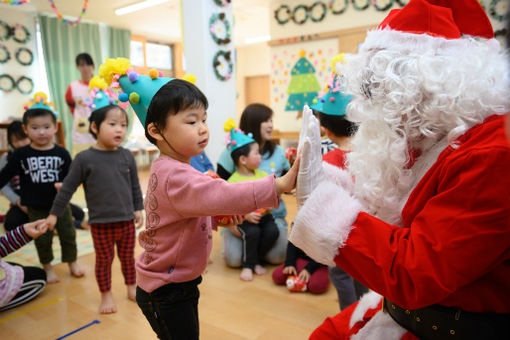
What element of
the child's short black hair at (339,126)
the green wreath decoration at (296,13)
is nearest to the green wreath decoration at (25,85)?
the green wreath decoration at (296,13)

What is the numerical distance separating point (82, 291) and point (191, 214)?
1792mm

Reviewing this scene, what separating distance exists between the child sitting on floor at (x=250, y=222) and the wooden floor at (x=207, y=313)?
13 centimetres

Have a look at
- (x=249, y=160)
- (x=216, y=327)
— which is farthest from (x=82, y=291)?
(x=249, y=160)

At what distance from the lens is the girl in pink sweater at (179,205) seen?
98 centimetres

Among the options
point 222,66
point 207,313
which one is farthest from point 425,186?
point 222,66

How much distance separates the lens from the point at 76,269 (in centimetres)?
260

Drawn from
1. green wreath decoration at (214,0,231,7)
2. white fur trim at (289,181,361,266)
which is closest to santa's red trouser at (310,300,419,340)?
white fur trim at (289,181,361,266)

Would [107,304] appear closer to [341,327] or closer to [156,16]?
[341,327]

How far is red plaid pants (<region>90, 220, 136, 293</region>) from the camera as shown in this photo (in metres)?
2.10

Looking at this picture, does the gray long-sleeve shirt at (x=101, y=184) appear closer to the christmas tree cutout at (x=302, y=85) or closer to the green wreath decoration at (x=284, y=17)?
the christmas tree cutout at (x=302, y=85)

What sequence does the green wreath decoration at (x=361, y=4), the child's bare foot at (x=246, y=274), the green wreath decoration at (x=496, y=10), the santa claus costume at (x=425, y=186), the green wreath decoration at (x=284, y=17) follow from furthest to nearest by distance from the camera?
1. the green wreath decoration at (x=284, y=17)
2. the green wreath decoration at (x=361, y=4)
3. the green wreath decoration at (x=496, y=10)
4. the child's bare foot at (x=246, y=274)
5. the santa claus costume at (x=425, y=186)

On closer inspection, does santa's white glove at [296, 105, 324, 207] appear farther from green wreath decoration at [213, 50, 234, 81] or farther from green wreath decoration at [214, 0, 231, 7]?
green wreath decoration at [214, 0, 231, 7]

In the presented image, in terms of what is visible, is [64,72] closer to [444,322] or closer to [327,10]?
[327,10]

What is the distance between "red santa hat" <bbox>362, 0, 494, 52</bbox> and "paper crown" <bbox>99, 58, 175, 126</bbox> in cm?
66
